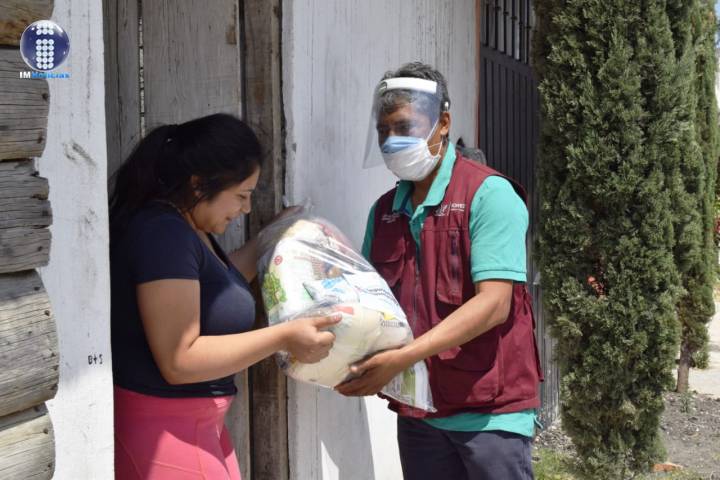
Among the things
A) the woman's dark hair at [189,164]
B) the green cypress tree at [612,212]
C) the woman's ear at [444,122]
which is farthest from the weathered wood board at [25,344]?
the green cypress tree at [612,212]

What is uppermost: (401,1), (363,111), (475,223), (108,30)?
(401,1)

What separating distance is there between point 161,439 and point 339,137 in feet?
5.06

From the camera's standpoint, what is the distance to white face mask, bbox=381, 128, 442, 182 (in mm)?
2637

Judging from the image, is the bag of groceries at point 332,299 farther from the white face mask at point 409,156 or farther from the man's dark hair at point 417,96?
the man's dark hair at point 417,96

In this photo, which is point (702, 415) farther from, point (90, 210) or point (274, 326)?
point (90, 210)

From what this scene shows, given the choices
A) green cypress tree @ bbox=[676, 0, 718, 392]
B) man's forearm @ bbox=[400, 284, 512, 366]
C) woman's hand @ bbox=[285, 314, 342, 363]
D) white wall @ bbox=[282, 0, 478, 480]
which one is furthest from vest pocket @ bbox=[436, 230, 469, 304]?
green cypress tree @ bbox=[676, 0, 718, 392]

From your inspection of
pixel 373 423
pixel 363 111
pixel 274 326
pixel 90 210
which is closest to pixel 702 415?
pixel 373 423

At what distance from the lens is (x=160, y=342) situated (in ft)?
6.73

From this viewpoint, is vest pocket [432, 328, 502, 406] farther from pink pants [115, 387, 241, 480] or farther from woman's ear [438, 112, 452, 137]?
pink pants [115, 387, 241, 480]

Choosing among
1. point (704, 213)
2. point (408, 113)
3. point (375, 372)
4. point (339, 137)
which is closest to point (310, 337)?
point (375, 372)

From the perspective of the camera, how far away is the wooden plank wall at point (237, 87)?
9.41 feet

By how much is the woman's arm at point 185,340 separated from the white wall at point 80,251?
0.35 feet

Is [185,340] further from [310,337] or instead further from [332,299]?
[332,299]

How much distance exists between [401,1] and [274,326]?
2.15 meters
